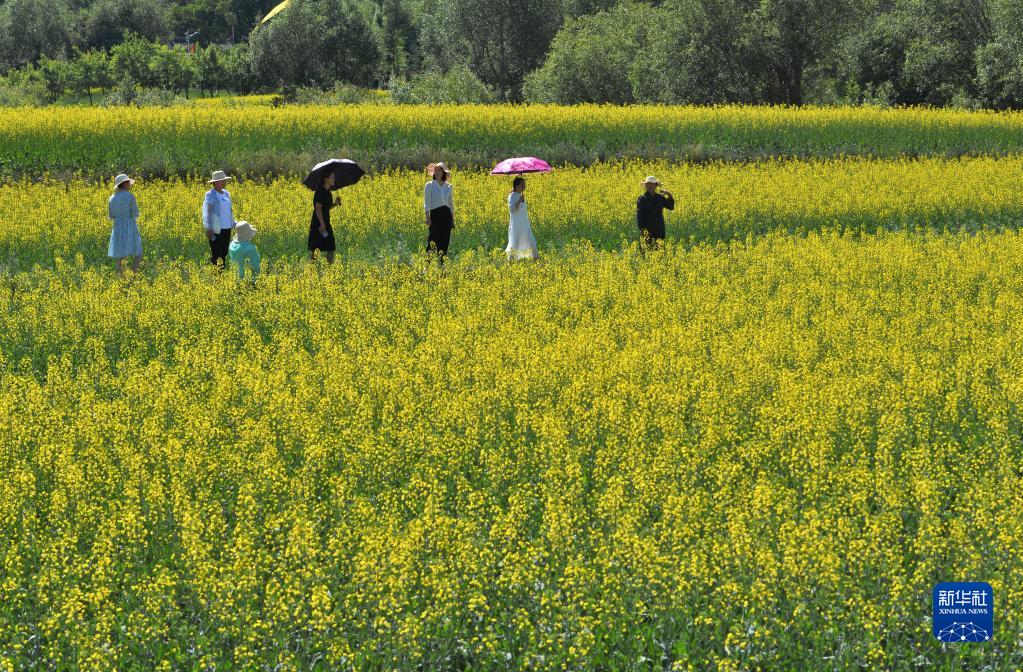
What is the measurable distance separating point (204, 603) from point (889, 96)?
57249 mm

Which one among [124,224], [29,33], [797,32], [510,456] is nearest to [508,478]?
[510,456]

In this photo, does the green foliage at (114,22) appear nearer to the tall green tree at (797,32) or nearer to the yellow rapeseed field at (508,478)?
the tall green tree at (797,32)

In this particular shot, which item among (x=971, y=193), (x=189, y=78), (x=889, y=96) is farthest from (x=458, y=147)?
(x=189, y=78)

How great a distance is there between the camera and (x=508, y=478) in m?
8.09

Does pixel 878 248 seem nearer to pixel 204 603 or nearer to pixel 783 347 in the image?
pixel 783 347

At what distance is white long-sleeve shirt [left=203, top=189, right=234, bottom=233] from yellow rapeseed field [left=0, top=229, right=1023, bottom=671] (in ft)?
6.82

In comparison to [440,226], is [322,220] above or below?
→ above

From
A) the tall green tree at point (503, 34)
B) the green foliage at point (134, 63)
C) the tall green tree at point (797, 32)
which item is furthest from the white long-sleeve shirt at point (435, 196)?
the green foliage at point (134, 63)

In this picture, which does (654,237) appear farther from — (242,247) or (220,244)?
(220,244)

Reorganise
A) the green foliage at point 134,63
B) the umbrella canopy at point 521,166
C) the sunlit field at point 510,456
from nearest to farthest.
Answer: the sunlit field at point 510,456, the umbrella canopy at point 521,166, the green foliage at point 134,63
